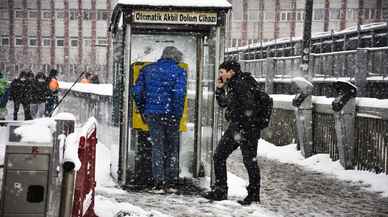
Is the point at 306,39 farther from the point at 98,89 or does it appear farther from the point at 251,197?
the point at 251,197

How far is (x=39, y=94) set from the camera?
15.6 metres

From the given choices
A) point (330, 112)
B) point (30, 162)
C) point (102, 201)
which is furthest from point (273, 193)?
point (30, 162)

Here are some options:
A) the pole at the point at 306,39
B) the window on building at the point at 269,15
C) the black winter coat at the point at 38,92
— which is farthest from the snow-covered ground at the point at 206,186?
the window on building at the point at 269,15

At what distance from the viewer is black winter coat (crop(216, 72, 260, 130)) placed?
6.49 meters

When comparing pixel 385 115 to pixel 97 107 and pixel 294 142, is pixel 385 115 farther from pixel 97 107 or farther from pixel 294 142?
pixel 97 107

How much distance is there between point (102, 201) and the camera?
616 centimetres

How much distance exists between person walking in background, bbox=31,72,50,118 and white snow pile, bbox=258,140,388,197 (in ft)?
21.5

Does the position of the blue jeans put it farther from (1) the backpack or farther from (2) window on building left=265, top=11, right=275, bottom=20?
(2) window on building left=265, top=11, right=275, bottom=20

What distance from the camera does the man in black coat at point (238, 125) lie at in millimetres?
6516

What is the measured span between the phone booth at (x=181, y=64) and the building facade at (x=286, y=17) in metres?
43.8

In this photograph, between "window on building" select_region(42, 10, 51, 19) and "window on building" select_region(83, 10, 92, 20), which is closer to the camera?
"window on building" select_region(42, 10, 51, 19)

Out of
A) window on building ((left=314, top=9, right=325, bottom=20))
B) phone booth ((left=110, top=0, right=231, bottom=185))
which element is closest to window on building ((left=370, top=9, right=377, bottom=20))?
window on building ((left=314, top=9, right=325, bottom=20))

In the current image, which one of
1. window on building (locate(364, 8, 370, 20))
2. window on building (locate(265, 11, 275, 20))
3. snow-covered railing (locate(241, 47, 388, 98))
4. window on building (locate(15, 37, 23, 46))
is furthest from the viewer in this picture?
window on building (locate(15, 37, 23, 46))

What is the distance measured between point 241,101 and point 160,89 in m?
1.45
